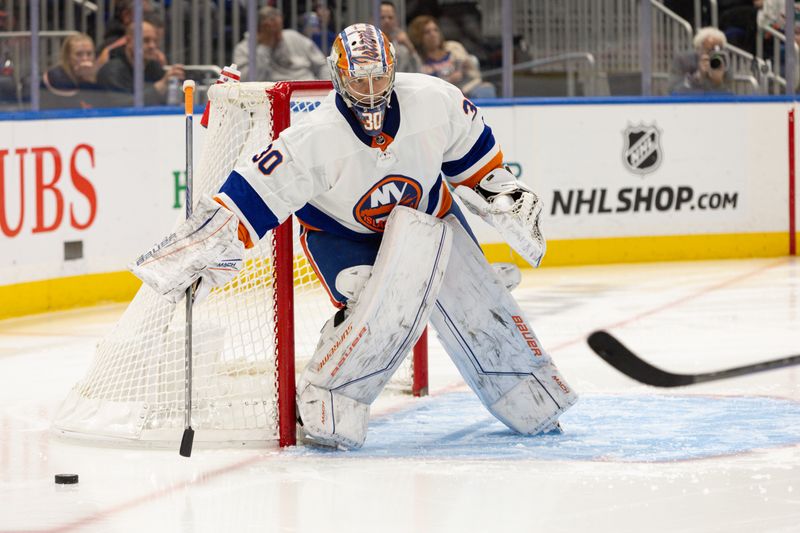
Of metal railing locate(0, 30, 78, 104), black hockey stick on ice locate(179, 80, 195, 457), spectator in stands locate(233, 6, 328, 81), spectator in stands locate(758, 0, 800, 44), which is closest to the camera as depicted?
black hockey stick on ice locate(179, 80, 195, 457)

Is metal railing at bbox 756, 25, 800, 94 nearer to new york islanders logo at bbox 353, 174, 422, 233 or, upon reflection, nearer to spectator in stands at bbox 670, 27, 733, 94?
spectator in stands at bbox 670, 27, 733, 94

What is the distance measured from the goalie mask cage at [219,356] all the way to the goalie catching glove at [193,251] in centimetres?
37

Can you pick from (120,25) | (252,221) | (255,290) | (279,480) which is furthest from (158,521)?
(120,25)

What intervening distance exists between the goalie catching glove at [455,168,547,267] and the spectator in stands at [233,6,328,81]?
402 centimetres

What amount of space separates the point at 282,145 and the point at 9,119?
10.7 ft

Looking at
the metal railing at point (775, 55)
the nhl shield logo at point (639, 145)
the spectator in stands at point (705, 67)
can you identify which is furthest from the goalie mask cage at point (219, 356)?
the metal railing at point (775, 55)

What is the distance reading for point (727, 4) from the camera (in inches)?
353

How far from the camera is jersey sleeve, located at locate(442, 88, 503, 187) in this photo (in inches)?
161

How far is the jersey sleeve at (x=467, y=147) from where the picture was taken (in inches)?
161

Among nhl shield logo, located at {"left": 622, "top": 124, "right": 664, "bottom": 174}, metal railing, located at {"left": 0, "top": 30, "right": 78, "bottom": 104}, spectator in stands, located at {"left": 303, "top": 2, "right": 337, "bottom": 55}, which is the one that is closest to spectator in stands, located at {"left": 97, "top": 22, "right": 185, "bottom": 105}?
metal railing, located at {"left": 0, "top": 30, "right": 78, "bottom": 104}

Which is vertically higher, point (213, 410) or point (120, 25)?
point (120, 25)

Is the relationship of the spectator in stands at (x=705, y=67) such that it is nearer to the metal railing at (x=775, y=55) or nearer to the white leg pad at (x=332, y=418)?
the metal railing at (x=775, y=55)

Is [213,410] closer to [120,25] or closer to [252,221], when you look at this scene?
[252,221]

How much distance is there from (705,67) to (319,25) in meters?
2.28
